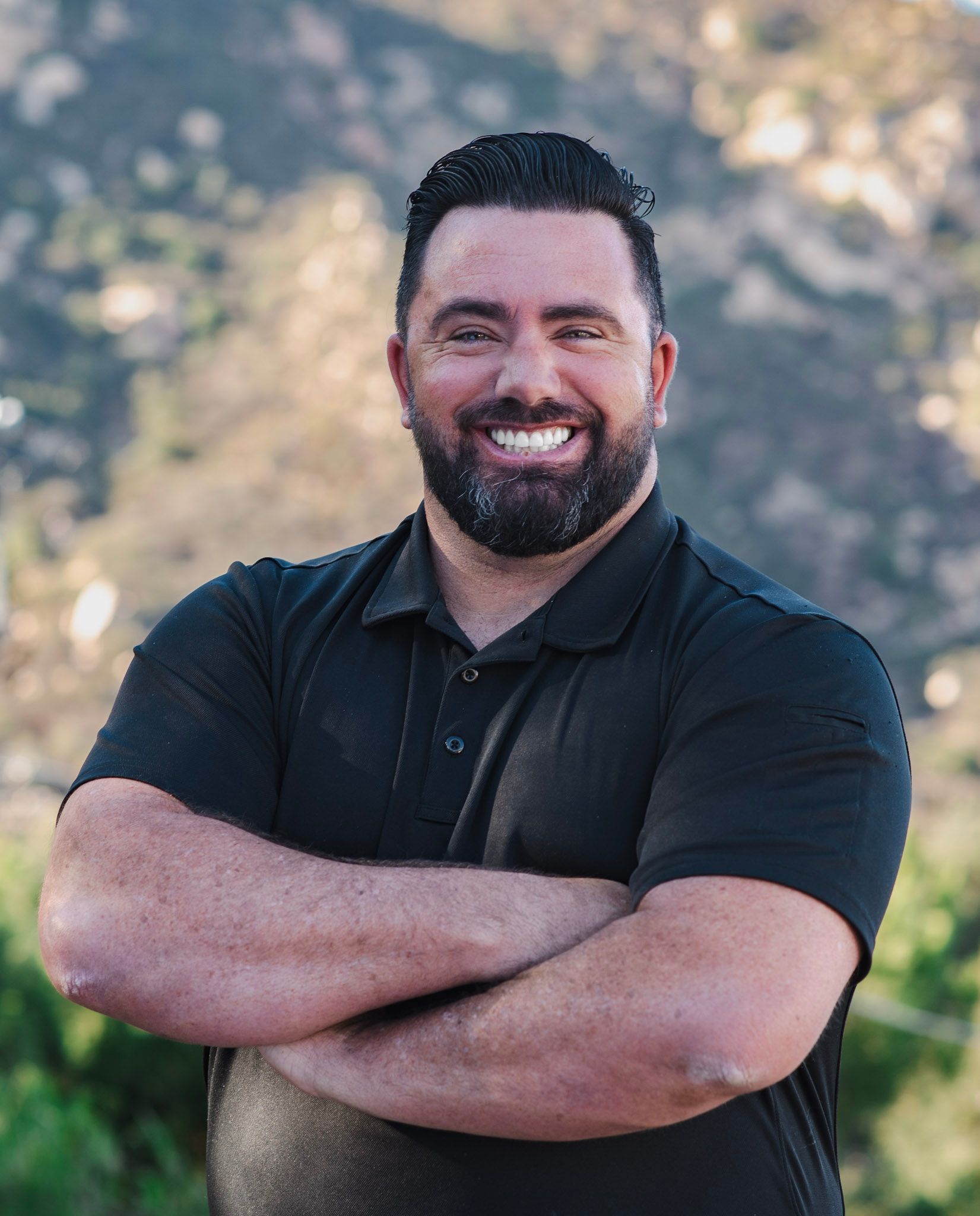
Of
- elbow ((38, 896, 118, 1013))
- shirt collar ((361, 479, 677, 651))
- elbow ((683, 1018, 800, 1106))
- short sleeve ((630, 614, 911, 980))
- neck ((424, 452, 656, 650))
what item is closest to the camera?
elbow ((683, 1018, 800, 1106))

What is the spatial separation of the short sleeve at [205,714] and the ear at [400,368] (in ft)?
1.31

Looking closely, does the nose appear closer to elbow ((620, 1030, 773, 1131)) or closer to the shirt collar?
the shirt collar

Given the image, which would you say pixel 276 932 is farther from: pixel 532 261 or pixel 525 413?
pixel 532 261

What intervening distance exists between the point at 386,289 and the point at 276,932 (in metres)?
52.7

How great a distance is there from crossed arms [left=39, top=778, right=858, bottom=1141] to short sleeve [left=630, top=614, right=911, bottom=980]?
4cm

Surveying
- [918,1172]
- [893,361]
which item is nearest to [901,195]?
[893,361]

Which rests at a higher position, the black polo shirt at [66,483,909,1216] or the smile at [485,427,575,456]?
the smile at [485,427,575,456]

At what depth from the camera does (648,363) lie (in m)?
2.17

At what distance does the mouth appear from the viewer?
2037 mm

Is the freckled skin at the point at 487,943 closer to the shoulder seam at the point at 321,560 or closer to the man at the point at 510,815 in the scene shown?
the man at the point at 510,815

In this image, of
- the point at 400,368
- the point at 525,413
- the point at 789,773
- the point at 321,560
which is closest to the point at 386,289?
the point at 400,368

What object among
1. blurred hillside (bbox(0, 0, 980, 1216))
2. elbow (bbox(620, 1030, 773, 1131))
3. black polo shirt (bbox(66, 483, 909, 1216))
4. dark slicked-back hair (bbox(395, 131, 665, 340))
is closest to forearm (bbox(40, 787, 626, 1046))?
black polo shirt (bbox(66, 483, 909, 1216))

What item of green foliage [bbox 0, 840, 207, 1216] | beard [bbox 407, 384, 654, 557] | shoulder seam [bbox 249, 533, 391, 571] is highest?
beard [bbox 407, 384, 654, 557]

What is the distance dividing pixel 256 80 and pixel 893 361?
115 feet
